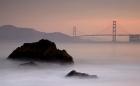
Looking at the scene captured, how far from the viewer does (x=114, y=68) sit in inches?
100.0

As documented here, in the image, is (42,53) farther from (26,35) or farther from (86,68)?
(86,68)

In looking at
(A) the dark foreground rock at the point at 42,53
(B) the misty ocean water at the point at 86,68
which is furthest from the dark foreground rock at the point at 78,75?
(A) the dark foreground rock at the point at 42,53

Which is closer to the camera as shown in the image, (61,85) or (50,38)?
(61,85)

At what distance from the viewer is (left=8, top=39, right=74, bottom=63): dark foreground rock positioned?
2.70 metres

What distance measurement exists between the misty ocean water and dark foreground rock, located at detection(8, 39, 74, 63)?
0.24 feet

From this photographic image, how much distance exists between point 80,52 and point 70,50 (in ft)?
0.30

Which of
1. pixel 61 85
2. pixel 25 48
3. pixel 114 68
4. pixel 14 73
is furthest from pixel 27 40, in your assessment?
pixel 61 85

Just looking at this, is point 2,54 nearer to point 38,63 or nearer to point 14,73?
point 38,63

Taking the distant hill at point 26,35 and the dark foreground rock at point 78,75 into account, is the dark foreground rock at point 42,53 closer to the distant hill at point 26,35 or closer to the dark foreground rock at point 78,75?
A: the distant hill at point 26,35

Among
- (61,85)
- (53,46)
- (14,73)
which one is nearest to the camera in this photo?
(61,85)

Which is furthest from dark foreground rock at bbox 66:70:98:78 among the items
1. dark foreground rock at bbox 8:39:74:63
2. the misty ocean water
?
dark foreground rock at bbox 8:39:74:63

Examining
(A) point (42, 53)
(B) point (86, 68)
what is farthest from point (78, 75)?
(A) point (42, 53)

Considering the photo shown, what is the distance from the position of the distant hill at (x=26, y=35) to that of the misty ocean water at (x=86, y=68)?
3.3 inches

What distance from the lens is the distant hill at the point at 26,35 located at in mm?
2697
